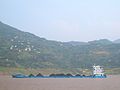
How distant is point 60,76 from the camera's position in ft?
566

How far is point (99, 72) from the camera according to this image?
174m

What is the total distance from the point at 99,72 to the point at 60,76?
75.5 feet
